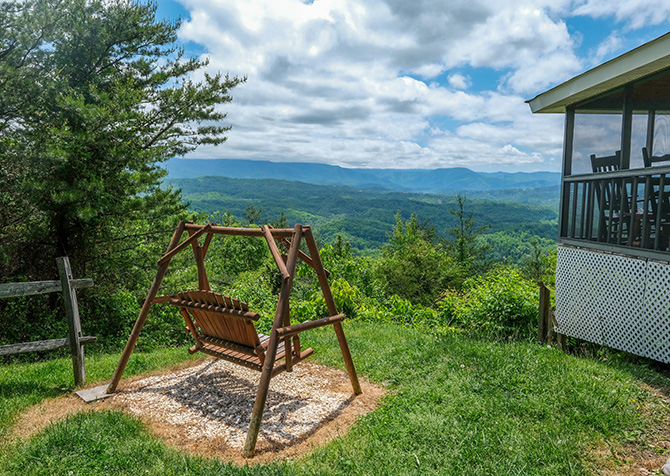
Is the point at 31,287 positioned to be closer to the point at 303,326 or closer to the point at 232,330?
the point at 232,330

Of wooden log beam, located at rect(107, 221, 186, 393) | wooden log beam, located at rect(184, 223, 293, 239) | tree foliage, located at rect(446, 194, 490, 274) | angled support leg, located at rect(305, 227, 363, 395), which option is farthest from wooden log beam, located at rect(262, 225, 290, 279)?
tree foliage, located at rect(446, 194, 490, 274)

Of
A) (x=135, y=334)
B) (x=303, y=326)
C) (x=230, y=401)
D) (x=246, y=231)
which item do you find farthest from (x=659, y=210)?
(x=135, y=334)

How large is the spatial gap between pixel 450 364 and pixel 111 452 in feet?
12.8

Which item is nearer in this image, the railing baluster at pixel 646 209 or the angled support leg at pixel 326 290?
the angled support leg at pixel 326 290

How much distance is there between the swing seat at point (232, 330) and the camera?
4.27 m

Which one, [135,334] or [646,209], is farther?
[646,209]

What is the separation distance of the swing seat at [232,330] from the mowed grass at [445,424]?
1077 mm

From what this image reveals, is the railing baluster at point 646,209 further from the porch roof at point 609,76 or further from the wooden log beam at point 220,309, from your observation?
the wooden log beam at point 220,309

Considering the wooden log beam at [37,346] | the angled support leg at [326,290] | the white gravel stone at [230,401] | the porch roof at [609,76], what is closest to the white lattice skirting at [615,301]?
the porch roof at [609,76]

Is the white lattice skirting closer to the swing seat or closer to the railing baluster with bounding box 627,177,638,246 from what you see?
the railing baluster with bounding box 627,177,638,246

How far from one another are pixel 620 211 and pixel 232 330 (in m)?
5.98

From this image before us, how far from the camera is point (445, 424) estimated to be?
12.9ft

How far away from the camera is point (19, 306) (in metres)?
9.19

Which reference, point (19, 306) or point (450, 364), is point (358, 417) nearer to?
point (450, 364)
